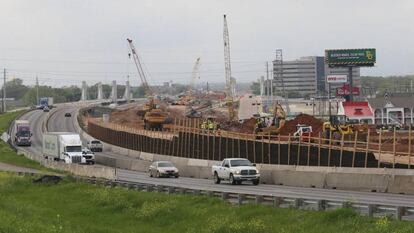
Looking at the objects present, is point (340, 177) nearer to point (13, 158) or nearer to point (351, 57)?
point (13, 158)

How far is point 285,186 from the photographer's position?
4903cm

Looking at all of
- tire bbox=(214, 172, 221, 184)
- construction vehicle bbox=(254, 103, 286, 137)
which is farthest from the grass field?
tire bbox=(214, 172, 221, 184)

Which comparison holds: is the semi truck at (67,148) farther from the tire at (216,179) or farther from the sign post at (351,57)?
the sign post at (351,57)

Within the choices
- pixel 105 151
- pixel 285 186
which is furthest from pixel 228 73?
pixel 285 186

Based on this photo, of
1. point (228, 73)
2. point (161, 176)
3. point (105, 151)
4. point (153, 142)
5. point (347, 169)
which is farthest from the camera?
point (228, 73)

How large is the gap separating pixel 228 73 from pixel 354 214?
169 m

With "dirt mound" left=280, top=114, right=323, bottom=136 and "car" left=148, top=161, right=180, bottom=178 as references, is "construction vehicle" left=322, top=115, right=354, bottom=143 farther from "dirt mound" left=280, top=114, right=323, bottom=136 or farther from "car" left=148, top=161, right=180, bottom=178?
"car" left=148, top=161, right=180, bottom=178

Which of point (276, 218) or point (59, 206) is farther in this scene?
point (59, 206)

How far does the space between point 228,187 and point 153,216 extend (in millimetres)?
12764

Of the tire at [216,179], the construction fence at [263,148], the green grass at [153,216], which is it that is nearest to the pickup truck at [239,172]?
the tire at [216,179]

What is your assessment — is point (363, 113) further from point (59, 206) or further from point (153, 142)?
point (59, 206)

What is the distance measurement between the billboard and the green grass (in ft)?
297

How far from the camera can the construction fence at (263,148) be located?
47.4 metres

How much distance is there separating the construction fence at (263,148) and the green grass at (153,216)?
13.6m
